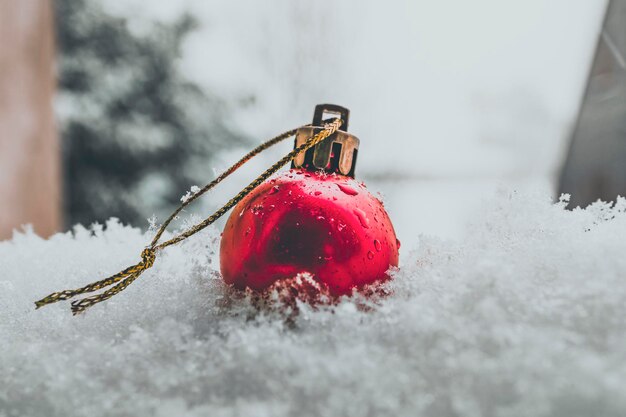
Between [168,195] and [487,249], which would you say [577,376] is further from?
[168,195]

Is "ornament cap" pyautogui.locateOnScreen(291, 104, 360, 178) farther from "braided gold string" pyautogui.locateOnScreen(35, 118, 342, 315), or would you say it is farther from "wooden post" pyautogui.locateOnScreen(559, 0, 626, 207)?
"wooden post" pyautogui.locateOnScreen(559, 0, 626, 207)

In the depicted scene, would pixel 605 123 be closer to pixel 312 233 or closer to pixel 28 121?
pixel 312 233

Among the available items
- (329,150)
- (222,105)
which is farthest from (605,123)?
(222,105)

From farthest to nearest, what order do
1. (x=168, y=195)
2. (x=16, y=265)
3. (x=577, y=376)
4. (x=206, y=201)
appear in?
(x=168, y=195) → (x=206, y=201) → (x=16, y=265) → (x=577, y=376)

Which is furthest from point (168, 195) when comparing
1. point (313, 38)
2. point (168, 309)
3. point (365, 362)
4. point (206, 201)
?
point (365, 362)

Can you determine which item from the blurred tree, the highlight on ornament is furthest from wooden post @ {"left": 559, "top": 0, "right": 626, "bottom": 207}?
the blurred tree

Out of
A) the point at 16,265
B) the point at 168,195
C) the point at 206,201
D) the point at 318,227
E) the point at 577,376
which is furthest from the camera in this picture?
the point at 168,195
